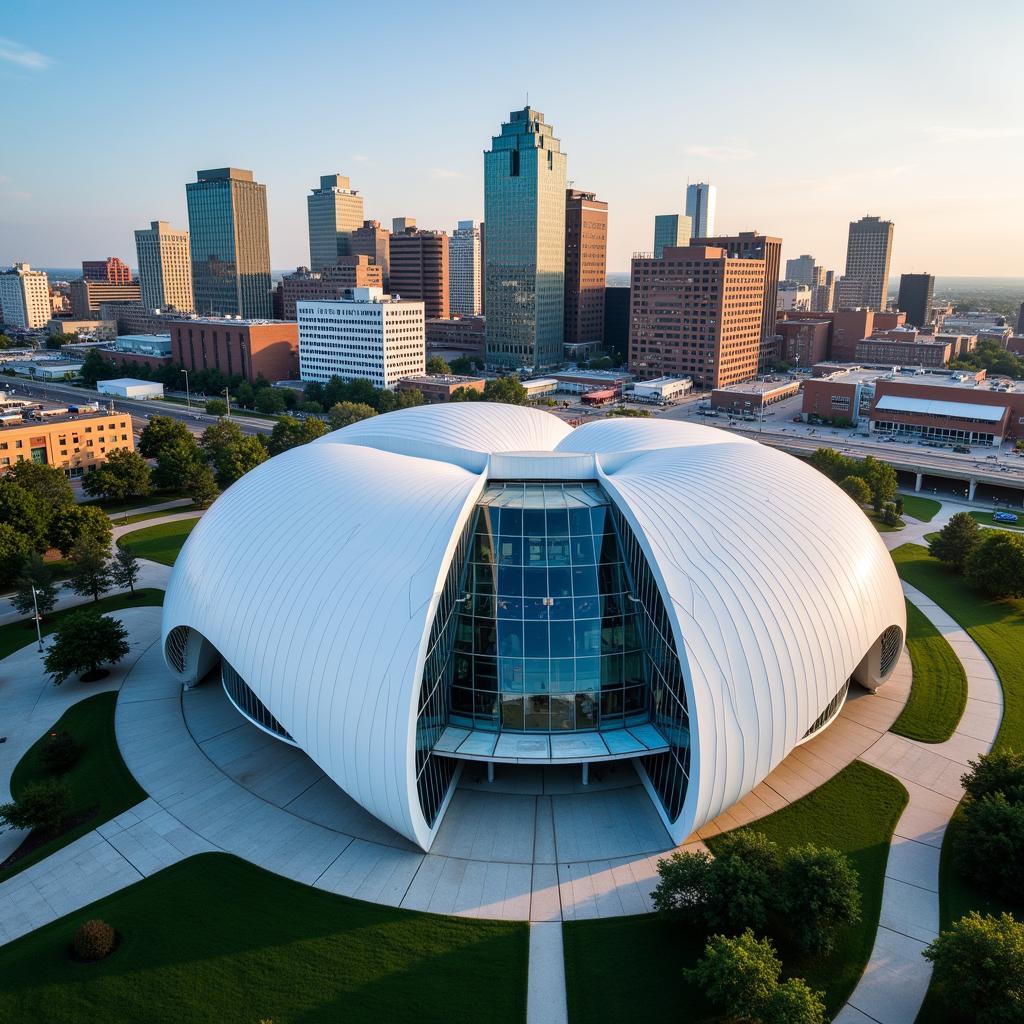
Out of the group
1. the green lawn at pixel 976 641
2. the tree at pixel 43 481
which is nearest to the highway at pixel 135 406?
the tree at pixel 43 481

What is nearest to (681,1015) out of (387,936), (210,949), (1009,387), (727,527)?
(387,936)

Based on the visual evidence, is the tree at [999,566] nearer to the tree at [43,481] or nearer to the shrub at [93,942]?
the shrub at [93,942]

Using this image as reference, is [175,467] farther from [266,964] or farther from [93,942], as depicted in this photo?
[266,964]

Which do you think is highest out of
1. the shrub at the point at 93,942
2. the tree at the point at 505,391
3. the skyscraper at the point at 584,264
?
the skyscraper at the point at 584,264

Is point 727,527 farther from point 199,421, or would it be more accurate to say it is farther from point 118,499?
point 199,421

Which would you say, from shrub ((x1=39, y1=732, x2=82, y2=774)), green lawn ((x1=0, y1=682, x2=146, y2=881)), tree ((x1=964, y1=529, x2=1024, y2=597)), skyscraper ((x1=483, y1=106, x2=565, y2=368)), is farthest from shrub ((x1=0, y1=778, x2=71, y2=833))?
skyscraper ((x1=483, y1=106, x2=565, y2=368))

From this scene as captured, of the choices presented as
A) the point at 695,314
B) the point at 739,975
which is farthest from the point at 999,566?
the point at 695,314

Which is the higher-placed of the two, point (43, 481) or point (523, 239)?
point (523, 239)
